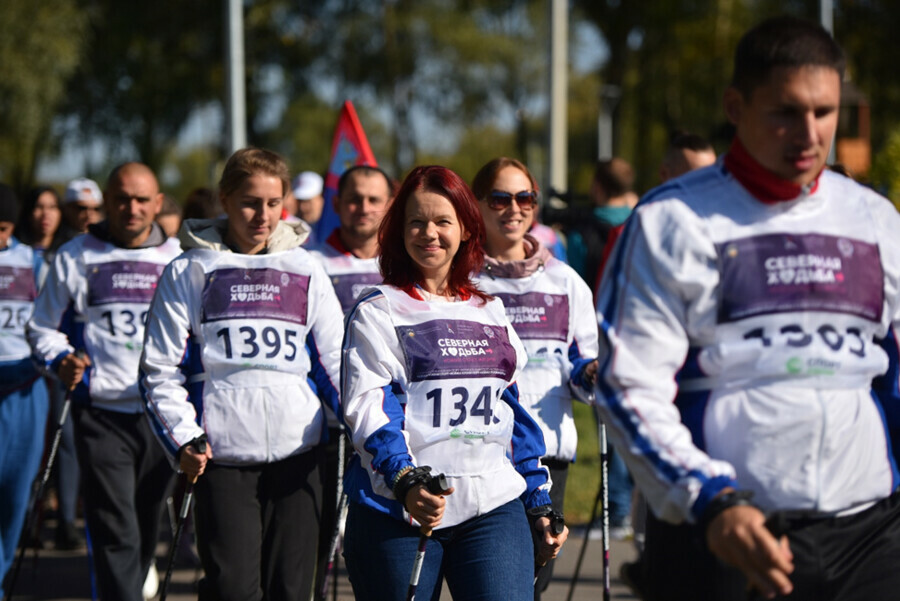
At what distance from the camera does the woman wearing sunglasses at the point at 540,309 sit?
5496mm

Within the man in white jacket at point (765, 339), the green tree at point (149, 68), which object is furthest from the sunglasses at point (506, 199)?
the green tree at point (149, 68)

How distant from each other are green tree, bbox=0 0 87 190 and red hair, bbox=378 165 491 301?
3075 centimetres

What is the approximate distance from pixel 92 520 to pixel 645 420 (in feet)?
13.3

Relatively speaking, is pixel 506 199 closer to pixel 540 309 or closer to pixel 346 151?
pixel 540 309

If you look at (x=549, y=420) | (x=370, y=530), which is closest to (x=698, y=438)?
(x=370, y=530)

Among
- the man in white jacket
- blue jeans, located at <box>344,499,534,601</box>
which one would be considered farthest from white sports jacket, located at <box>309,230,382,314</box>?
the man in white jacket

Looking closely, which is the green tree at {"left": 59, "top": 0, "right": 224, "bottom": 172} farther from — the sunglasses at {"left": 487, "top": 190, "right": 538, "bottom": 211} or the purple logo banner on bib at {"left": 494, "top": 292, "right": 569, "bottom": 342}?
the purple logo banner on bib at {"left": 494, "top": 292, "right": 569, "bottom": 342}

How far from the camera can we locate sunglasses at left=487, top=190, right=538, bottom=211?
18.8 feet

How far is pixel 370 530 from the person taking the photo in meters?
4.10

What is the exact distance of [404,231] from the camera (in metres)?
4.43

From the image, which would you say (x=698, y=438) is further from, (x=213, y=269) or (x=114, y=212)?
(x=114, y=212)

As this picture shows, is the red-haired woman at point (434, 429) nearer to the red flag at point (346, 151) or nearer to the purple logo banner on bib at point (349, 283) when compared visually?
the purple logo banner on bib at point (349, 283)

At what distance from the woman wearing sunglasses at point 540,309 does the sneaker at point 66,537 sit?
4.61 m

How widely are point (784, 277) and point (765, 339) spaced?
0.49 ft
